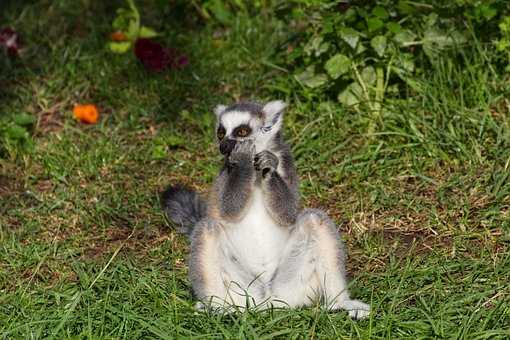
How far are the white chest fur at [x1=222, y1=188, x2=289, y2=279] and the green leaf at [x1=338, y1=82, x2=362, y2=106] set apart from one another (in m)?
2.13

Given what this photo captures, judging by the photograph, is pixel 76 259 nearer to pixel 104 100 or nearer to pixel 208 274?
pixel 208 274

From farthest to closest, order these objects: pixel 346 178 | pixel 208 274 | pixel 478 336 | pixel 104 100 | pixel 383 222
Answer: pixel 104 100, pixel 346 178, pixel 383 222, pixel 208 274, pixel 478 336

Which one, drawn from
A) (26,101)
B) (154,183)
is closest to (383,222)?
(154,183)

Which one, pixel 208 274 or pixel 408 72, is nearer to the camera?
pixel 208 274

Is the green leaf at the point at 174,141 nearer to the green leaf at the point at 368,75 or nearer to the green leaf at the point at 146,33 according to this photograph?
the green leaf at the point at 146,33

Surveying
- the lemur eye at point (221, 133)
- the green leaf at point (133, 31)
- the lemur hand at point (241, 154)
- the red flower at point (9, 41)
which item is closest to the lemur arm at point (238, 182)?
the lemur hand at point (241, 154)

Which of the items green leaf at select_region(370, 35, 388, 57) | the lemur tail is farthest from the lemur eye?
green leaf at select_region(370, 35, 388, 57)

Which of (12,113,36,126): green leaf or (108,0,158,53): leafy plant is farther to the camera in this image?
(108,0,158,53): leafy plant

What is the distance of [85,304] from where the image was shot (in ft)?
15.1

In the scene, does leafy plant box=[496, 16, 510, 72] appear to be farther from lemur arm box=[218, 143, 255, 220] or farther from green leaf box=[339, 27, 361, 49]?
lemur arm box=[218, 143, 255, 220]

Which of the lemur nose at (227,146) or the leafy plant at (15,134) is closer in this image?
the lemur nose at (227,146)

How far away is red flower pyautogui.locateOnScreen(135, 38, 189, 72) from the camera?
7.52m

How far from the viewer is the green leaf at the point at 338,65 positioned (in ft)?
21.2

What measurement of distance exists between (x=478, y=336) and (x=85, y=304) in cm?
188
